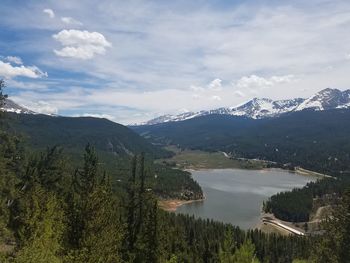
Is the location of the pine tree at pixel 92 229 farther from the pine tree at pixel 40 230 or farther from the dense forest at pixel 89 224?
the pine tree at pixel 40 230

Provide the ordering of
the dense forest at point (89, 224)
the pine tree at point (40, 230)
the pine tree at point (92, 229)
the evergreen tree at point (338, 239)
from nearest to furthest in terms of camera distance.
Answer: the pine tree at point (40, 230) < the dense forest at point (89, 224) < the pine tree at point (92, 229) < the evergreen tree at point (338, 239)

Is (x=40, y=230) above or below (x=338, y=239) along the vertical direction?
above

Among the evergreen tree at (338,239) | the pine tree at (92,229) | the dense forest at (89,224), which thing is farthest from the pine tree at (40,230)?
the evergreen tree at (338,239)

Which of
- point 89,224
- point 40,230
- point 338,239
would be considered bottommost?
point 338,239

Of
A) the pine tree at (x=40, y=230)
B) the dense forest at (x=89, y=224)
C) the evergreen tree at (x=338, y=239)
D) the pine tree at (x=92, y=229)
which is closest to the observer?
the pine tree at (x=40, y=230)

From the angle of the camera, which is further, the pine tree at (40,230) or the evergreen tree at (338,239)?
the evergreen tree at (338,239)

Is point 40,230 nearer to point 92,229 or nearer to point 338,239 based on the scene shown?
point 92,229

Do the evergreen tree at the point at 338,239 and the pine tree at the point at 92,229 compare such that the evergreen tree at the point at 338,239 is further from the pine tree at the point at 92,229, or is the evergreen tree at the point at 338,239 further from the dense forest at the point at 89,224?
the pine tree at the point at 92,229

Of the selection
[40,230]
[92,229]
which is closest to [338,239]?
[92,229]

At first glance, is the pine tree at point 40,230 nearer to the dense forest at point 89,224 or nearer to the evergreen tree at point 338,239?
the dense forest at point 89,224

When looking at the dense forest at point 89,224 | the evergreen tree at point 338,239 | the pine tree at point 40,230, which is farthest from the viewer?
the evergreen tree at point 338,239

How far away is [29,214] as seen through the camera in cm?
4238

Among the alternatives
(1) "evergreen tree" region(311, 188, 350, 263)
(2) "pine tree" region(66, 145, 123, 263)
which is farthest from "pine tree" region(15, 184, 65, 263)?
(1) "evergreen tree" region(311, 188, 350, 263)

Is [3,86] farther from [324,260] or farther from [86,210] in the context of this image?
[324,260]
